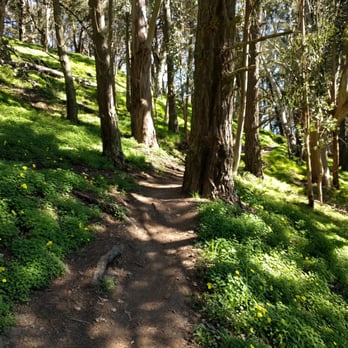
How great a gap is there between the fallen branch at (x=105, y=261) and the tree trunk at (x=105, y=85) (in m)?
3.99

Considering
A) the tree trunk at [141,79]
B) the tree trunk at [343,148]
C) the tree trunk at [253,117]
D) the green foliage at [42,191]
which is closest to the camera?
the green foliage at [42,191]

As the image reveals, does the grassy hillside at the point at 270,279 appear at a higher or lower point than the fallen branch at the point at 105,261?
lower

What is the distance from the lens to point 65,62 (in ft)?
38.7

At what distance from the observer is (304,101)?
31.9 feet

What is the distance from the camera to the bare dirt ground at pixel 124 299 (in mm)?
3664

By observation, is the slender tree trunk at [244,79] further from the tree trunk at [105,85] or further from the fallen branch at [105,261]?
the fallen branch at [105,261]

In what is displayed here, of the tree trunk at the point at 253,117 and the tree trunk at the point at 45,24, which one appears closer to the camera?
the tree trunk at the point at 253,117

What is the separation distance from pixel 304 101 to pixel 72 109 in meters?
7.73

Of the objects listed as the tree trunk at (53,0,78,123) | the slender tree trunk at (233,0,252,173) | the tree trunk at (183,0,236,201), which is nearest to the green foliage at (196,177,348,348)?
the tree trunk at (183,0,236,201)

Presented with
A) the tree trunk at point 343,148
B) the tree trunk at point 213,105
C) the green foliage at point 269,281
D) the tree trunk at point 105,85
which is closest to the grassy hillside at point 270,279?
the green foliage at point 269,281

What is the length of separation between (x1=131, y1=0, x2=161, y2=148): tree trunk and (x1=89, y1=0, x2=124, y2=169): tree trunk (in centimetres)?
324

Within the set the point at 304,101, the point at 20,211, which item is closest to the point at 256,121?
the point at 304,101

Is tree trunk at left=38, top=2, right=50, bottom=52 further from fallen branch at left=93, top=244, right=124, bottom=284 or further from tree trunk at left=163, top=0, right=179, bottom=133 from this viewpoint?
fallen branch at left=93, top=244, right=124, bottom=284

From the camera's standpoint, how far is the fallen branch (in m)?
4.59
